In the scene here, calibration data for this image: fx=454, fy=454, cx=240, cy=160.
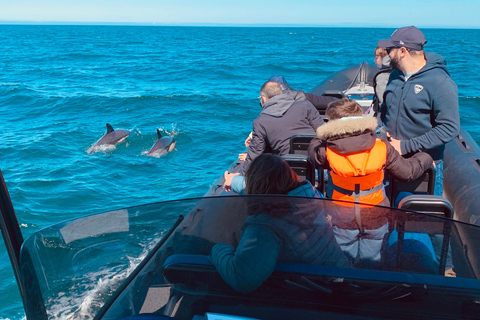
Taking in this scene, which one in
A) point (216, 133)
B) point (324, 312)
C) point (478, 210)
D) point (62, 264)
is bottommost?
point (216, 133)

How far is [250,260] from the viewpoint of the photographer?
1.72 m

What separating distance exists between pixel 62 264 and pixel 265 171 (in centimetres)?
96

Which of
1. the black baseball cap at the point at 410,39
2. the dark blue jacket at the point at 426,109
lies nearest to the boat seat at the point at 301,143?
the dark blue jacket at the point at 426,109

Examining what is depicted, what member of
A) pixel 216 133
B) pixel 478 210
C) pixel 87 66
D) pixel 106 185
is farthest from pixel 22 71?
pixel 478 210

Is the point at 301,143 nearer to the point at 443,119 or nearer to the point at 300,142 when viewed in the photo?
the point at 300,142

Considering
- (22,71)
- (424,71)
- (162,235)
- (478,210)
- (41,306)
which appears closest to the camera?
(41,306)

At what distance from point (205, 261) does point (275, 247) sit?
289 millimetres

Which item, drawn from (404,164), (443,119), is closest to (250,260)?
(404,164)

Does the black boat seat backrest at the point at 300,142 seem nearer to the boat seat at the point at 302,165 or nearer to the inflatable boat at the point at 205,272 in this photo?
the boat seat at the point at 302,165

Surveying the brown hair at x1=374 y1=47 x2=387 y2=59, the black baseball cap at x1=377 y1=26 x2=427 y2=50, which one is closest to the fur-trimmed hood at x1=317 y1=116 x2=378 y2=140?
the black baseball cap at x1=377 y1=26 x2=427 y2=50

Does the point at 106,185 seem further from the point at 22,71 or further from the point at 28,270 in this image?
the point at 22,71

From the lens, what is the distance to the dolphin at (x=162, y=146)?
47.0 feet

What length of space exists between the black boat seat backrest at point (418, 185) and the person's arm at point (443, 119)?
25 cm

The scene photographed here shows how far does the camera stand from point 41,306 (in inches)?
70.1
